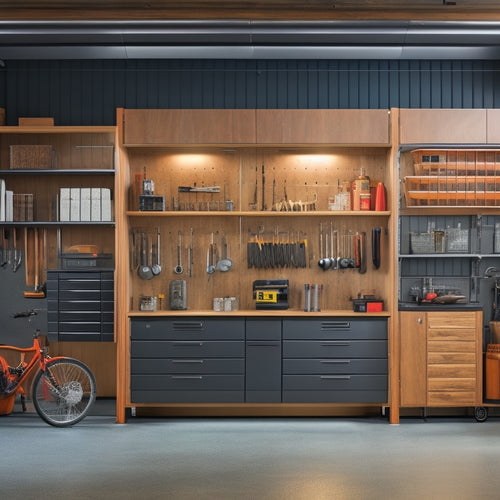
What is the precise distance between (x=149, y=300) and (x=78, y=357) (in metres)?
1.07

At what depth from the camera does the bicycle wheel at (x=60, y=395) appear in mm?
6250

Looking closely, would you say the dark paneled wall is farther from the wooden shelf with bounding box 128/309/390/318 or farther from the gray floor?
the gray floor

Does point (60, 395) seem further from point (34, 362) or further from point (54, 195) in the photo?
point (54, 195)

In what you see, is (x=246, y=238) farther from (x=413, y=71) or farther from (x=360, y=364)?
(x=413, y=71)

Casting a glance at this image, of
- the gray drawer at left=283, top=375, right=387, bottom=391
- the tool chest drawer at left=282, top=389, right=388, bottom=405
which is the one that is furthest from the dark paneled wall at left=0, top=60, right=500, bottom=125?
the tool chest drawer at left=282, top=389, right=388, bottom=405

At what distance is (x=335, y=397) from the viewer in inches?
254

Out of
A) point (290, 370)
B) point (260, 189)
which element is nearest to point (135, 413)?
point (290, 370)

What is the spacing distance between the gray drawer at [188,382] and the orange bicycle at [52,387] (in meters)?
0.43

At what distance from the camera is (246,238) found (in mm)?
6965

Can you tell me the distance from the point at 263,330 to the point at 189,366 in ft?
2.43

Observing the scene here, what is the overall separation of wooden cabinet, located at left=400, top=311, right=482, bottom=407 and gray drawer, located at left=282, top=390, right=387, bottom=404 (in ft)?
0.82

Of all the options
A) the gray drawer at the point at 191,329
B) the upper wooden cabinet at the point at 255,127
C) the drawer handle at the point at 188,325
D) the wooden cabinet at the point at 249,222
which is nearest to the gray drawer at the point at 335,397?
the gray drawer at the point at 191,329

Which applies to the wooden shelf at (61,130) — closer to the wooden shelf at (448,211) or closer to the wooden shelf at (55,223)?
the wooden shelf at (55,223)

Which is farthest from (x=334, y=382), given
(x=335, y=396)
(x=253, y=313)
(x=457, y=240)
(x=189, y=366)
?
(x=457, y=240)
